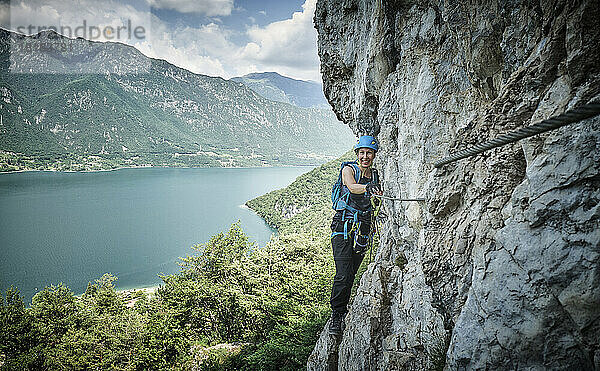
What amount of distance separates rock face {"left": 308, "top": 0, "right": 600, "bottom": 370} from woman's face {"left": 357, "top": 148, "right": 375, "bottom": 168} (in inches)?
14.4

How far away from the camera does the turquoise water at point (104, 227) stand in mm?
42312

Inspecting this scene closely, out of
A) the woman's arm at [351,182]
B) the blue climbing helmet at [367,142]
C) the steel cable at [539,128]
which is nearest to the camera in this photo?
the steel cable at [539,128]

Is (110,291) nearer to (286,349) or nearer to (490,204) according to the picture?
(286,349)

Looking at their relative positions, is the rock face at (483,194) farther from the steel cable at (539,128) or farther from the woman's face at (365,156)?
the woman's face at (365,156)

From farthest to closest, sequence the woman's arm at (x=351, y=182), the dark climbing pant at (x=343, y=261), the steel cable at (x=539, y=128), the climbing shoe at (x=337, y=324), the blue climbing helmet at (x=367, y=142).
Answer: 1. the climbing shoe at (x=337, y=324)
2. the dark climbing pant at (x=343, y=261)
3. the blue climbing helmet at (x=367, y=142)
4. the woman's arm at (x=351, y=182)
5. the steel cable at (x=539, y=128)

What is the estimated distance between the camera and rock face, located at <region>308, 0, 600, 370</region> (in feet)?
6.02

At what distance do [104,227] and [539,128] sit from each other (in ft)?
236

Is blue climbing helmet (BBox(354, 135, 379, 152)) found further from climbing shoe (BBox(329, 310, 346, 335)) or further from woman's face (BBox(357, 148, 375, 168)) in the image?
climbing shoe (BBox(329, 310, 346, 335))

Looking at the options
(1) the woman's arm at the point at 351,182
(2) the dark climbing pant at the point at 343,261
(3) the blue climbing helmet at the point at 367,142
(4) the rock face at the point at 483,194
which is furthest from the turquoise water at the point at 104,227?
(4) the rock face at the point at 483,194

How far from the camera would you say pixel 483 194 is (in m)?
2.66

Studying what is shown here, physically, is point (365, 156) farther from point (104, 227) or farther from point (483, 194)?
point (104, 227)

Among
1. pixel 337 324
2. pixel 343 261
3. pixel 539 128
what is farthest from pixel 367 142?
pixel 337 324

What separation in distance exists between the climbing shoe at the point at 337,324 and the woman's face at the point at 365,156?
2859 mm

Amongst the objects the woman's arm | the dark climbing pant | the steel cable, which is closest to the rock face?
the steel cable
